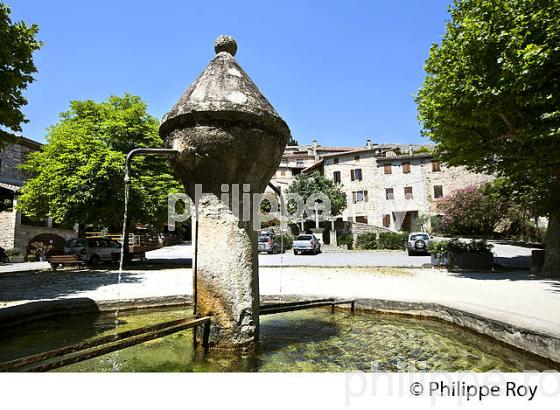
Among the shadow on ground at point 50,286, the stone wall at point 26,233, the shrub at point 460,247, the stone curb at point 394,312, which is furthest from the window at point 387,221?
the stone curb at point 394,312

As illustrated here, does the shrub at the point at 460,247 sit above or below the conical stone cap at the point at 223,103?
below

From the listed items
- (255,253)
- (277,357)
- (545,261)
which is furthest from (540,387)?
(545,261)

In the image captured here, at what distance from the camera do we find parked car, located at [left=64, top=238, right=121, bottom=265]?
1847cm

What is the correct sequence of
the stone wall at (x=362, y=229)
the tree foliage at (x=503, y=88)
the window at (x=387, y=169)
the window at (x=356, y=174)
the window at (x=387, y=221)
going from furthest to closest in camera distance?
1. the window at (x=356, y=174)
2. the window at (x=387, y=169)
3. the window at (x=387, y=221)
4. the stone wall at (x=362, y=229)
5. the tree foliage at (x=503, y=88)

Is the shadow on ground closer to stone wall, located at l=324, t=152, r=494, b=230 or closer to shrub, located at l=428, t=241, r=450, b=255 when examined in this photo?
shrub, located at l=428, t=241, r=450, b=255

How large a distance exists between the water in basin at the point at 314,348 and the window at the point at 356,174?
4091cm

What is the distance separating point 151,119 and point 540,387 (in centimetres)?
2079

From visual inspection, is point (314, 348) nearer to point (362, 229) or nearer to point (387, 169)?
point (362, 229)

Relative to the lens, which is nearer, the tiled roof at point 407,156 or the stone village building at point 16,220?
the stone village building at point 16,220

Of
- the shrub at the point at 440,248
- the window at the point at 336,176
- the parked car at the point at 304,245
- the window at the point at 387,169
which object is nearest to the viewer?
the shrub at the point at 440,248

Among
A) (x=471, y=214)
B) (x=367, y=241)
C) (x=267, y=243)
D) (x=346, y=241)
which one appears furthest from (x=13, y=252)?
(x=471, y=214)

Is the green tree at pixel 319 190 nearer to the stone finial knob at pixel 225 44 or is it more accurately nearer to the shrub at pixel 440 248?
the shrub at pixel 440 248

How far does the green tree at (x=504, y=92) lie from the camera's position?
30.7 feet

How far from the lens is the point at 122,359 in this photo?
311 centimetres
